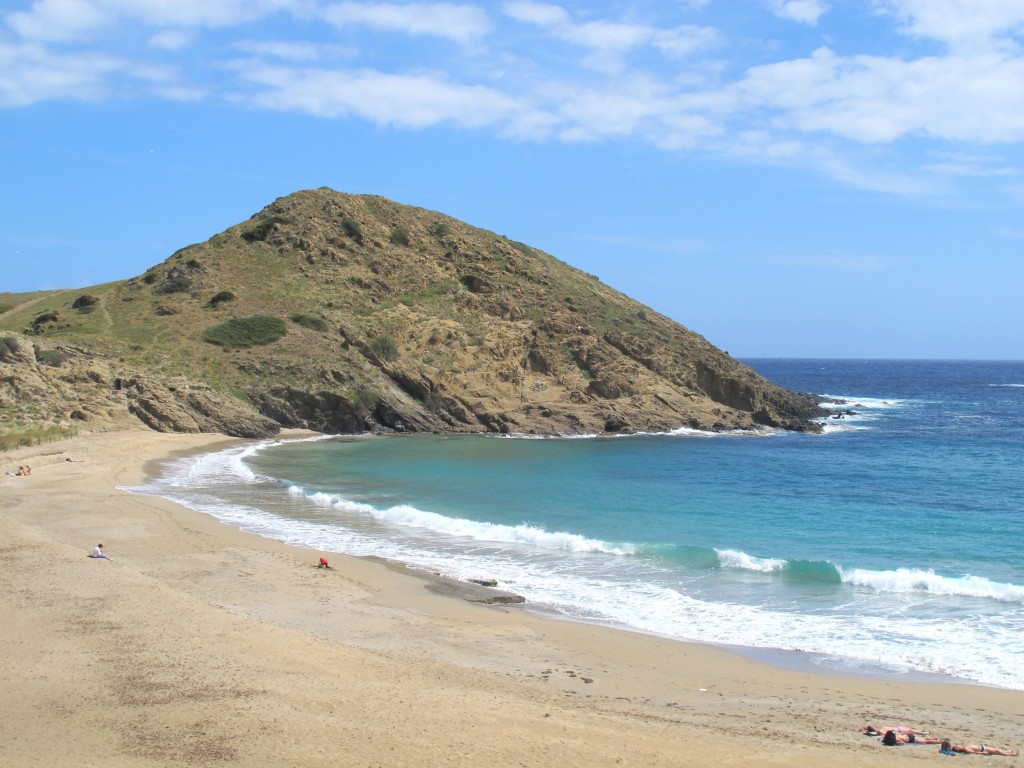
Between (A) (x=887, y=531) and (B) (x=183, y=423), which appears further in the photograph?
(B) (x=183, y=423)

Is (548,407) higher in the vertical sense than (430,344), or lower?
lower

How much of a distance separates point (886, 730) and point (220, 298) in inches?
1997

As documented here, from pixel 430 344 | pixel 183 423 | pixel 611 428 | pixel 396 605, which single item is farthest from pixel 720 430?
pixel 396 605

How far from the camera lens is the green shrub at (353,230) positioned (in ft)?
208

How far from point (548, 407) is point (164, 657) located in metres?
41.0

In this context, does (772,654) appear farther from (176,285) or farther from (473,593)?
(176,285)

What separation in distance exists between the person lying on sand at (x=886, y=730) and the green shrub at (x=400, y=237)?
5855cm

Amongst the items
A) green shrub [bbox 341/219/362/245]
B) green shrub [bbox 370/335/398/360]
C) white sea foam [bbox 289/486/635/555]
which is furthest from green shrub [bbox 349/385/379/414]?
white sea foam [bbox 289/486/635/555]

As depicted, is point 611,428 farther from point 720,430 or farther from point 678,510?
point 678,510

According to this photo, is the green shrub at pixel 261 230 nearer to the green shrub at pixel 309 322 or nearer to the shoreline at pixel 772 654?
the green shrub at pixel 309 322

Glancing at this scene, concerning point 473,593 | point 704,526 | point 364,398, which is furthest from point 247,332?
point 473,593

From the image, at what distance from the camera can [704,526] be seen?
23.2m

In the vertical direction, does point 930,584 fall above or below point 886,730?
above

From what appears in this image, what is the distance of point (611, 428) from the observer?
166 feet
